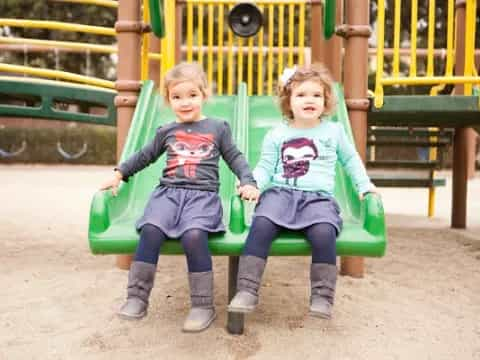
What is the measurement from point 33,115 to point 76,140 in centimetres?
1374

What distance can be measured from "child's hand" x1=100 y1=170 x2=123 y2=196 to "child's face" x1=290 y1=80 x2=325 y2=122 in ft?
2.63

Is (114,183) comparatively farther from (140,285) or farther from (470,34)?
(470,34)

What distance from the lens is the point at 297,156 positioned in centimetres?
265

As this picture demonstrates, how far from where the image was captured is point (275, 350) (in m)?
2.41

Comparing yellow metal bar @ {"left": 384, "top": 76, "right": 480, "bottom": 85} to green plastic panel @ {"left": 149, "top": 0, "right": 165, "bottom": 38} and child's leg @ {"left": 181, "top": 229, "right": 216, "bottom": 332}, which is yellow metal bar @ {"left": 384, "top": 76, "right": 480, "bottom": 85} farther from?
child's leg @ {"left": 181, "top": 229, "right": 216, "bottom": 332}

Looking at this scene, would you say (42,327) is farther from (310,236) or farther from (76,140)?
(76,140)

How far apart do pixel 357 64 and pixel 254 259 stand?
5.05ft

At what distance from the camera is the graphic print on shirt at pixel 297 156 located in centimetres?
261

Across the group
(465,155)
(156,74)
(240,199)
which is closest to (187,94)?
(240,199)

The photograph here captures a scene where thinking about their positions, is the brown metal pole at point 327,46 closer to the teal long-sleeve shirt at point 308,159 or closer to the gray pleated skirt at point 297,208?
the teal long-sleeve shirt at point 308,159

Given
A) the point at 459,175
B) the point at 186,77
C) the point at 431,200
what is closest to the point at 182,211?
the point at 186,77

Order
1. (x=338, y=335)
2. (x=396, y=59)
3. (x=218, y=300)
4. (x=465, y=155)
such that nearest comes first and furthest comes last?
(x=338, y=335) → (x=218, y=300) → (x=396, y=59) → (x=465, y=155)

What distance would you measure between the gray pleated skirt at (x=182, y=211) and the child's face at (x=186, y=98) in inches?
13.3

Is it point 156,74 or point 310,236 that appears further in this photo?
point 156,74
